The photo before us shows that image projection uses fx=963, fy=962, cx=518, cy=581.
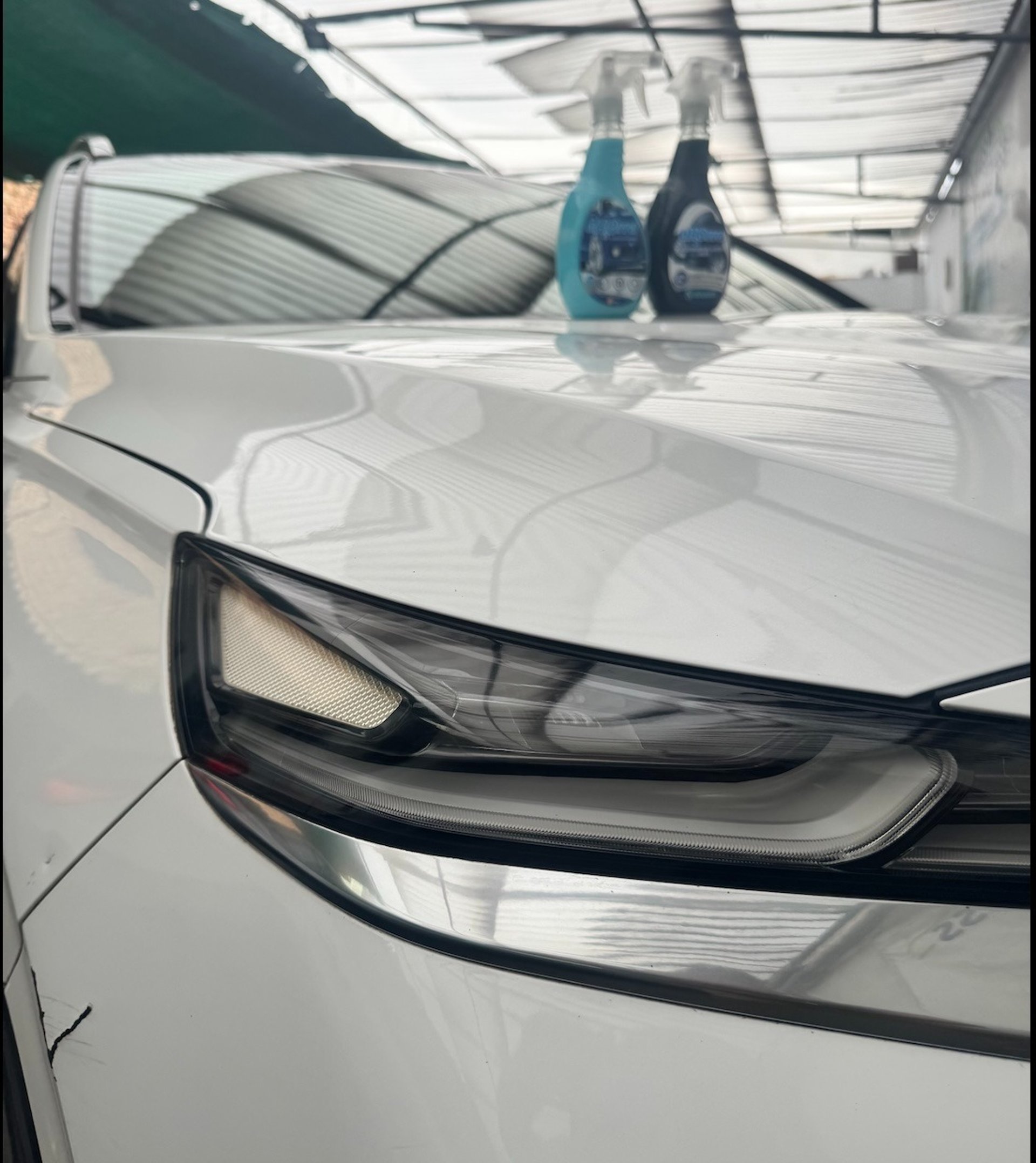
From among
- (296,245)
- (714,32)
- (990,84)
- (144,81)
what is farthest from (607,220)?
(990,84)

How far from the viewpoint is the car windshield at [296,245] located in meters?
1.04

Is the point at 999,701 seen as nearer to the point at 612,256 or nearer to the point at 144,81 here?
the point at 612,256

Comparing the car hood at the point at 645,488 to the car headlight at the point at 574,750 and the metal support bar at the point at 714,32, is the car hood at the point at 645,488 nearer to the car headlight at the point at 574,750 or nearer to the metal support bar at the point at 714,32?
the car headlight at the point at 574,750

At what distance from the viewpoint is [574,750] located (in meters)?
0.43

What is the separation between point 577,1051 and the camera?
370mm

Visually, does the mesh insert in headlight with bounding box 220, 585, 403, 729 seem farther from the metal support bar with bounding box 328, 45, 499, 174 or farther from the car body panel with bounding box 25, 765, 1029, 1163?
the metal support bar with bounding box 328, 45, 499, 174

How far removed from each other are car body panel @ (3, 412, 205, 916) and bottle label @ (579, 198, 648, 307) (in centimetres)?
64

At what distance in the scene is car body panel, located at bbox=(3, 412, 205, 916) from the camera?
52 cm

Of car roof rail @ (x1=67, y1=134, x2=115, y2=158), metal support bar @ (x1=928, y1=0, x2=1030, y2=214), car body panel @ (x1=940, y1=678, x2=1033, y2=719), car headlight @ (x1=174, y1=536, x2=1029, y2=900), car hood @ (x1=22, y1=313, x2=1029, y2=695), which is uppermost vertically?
metal support bar @ (x1=928, y1=0, x2=1030, y2=214)

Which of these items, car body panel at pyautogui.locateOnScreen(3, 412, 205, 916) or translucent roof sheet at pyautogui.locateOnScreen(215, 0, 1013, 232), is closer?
car body panel at pyautogui.locateOnScreen(3, 412, 205, 916)

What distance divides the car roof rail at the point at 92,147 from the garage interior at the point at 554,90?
0.58 metres

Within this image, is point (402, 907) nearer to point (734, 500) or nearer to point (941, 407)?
point (734, 500)

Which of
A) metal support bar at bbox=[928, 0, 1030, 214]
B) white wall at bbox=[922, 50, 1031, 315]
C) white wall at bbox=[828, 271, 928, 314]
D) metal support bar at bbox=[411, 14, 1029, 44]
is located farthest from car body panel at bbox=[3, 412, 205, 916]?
white wall at bbox=[828, 271, 928, 314]

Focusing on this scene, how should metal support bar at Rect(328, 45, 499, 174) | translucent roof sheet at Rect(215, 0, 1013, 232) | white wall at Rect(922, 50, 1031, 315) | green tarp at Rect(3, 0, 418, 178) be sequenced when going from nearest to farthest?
green tarp at Rect(3, 0, 418, 178)
translucent roof sheet at Rect(215, 0, 1013, 232)
metal support bar at Rect(328, 45, 499, 174)
white wall at Rect(922, 50, 1031, 315)
